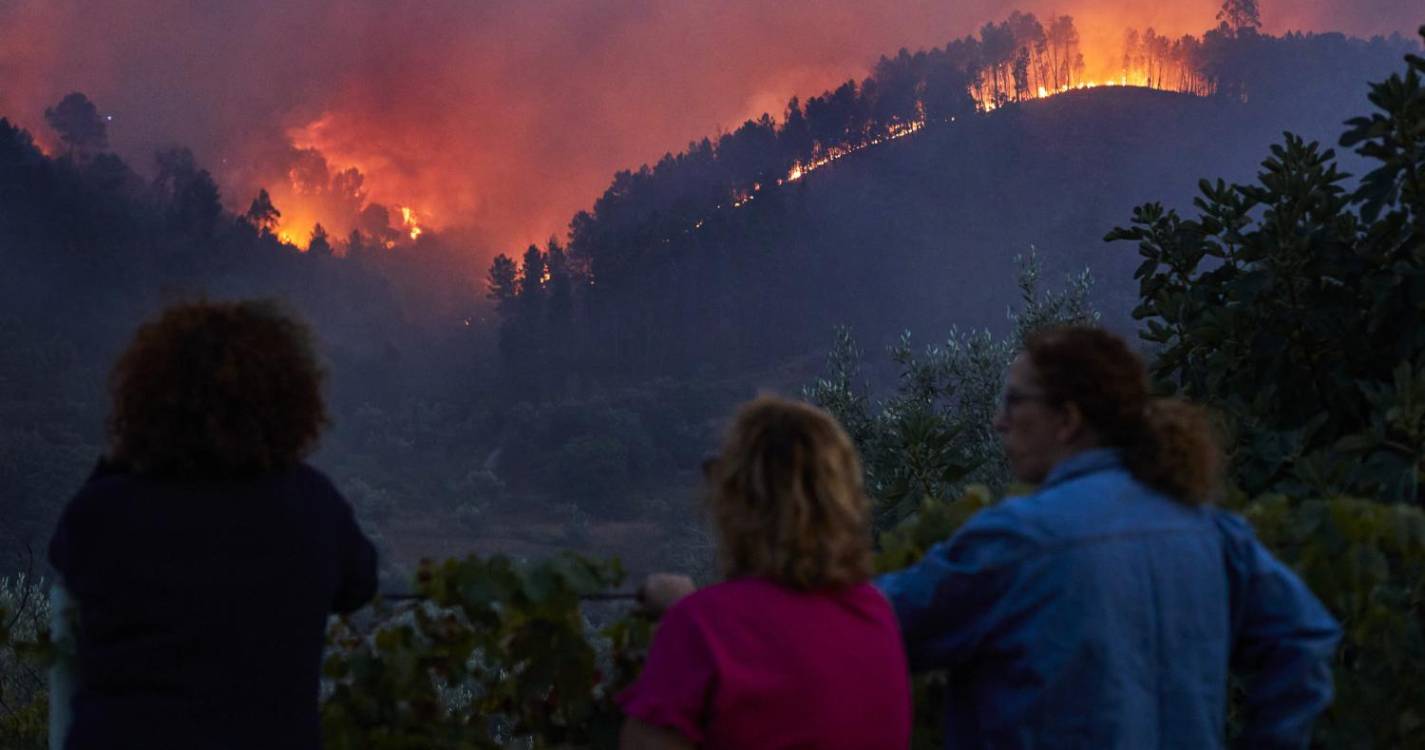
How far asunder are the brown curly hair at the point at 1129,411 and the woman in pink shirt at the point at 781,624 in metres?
0.52

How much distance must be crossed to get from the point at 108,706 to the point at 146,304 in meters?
90.1

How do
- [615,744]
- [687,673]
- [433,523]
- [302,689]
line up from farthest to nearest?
[433,523] → [615,744] → [302,689] → [687,673]

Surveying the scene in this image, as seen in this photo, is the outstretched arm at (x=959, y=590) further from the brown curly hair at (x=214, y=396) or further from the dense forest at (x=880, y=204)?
the dense forest at (x=880, y=204)

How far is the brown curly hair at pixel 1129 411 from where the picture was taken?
2467 mm

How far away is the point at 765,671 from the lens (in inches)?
82.4

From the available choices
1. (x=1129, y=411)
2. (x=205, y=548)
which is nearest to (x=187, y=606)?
(x=205, y=548)

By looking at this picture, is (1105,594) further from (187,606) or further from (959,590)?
(187,606)

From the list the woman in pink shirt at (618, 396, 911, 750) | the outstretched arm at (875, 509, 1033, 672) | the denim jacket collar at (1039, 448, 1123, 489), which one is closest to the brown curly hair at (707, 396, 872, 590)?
the woman in pink shirt at (618, 396, 911, 750)

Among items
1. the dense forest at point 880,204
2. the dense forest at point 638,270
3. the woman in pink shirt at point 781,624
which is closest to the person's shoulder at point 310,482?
the woman in pink shirt at point 781,624

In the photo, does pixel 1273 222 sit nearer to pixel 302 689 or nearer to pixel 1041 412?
pixel 1041 412

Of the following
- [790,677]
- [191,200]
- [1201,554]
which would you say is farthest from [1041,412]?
[191,200]

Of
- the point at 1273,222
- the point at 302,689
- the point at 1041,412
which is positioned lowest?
the point at 302,689

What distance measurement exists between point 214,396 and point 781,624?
1.08 m

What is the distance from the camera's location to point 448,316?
413 feet
